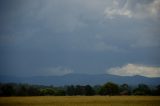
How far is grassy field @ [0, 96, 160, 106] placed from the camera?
12.5 m

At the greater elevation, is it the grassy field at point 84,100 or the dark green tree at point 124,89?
the dark green tree at point 124,89

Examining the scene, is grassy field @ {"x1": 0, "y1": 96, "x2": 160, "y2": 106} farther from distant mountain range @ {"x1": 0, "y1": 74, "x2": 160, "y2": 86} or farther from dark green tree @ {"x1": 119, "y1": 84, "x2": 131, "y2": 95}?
distant mountain range @ {"x1": 0, "y1": 74, "x2": 160, "y2": 86}

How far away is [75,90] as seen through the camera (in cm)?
1289

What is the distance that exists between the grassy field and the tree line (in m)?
0.12

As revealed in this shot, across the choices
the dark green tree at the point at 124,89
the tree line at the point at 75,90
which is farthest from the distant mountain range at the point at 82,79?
the dark green tree at the point at 124,89

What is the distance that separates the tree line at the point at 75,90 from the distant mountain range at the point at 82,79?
114 millimetres

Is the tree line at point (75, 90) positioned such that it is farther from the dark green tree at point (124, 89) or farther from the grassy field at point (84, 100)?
the grassy field at point (84, 100)

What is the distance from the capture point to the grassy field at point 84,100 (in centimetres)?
1249

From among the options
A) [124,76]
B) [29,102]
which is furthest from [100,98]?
[29,102]

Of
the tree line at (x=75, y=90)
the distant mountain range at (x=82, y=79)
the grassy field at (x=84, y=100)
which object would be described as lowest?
the grassy field at (x=84, y=100)

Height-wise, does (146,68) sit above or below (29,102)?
above

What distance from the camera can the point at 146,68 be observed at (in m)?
12.8

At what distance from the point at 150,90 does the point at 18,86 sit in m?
3.49

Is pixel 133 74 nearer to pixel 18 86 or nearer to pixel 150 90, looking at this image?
pixel 150 90
